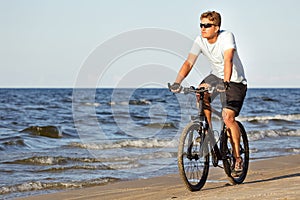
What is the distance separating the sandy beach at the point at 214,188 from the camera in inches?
193

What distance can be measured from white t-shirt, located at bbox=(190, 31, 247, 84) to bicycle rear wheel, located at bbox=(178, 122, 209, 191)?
621mm

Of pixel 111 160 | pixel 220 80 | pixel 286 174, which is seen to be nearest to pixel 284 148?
pixel 111 160

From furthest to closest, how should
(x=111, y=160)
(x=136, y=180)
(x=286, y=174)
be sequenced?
(x=111, y=160) < (x=136, y=180) < (x=286, y=174)

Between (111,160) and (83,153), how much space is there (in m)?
1.21

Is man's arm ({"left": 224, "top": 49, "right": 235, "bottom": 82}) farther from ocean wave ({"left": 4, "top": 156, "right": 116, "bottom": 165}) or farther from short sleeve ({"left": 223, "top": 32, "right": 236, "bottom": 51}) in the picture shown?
ocean wave ({"left": 4, "top": 156, "right": 116, "bottom": 165})

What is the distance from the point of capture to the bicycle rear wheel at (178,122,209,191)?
5519mm

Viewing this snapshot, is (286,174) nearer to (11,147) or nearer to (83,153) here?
(83,153)

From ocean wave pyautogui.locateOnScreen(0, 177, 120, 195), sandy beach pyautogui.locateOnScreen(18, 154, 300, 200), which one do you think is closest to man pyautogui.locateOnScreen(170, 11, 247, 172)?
sandy beach pyautogui.locateOnScreen(18, 154, 300, 200)

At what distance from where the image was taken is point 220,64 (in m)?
5.66

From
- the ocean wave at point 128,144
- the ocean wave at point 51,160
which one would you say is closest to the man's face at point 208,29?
the ocean wave at point 51,160

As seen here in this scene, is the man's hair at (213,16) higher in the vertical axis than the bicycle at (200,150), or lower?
higher

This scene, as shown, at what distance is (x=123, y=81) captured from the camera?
30.5ft

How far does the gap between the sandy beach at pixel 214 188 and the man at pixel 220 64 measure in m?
0.75

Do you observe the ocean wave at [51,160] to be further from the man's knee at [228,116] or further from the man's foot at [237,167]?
the man's knee at [228,116]
